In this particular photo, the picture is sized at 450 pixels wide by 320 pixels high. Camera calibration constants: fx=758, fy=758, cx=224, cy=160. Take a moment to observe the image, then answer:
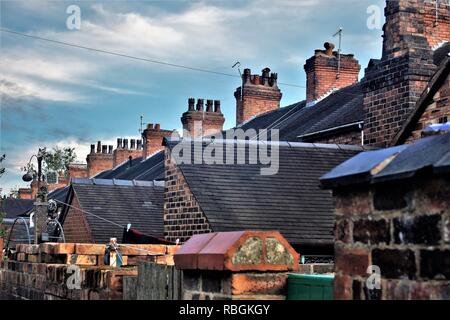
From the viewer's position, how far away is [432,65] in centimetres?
1827

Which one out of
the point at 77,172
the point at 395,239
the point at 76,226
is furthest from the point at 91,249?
the point at 77,172

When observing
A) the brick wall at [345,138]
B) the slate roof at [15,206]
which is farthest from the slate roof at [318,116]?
the slate roof at [15,206]

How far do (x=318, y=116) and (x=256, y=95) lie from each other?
11.8 metres

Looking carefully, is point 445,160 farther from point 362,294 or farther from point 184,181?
point 184,181

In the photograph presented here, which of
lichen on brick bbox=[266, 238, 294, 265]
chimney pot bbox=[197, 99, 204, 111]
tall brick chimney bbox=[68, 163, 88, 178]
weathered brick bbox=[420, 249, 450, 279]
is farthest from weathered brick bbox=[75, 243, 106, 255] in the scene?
tall brick chimney bbox=[68, 163, 88, 178]

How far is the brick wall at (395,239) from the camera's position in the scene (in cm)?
301

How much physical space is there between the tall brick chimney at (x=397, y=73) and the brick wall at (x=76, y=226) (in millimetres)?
9575

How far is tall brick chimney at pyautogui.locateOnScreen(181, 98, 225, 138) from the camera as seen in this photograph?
4012 centimetres

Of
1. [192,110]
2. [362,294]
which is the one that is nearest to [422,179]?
[362,294]

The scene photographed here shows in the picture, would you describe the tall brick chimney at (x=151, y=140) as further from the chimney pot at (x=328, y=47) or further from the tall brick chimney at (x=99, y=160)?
the chimney pot at (x=328, y=47)

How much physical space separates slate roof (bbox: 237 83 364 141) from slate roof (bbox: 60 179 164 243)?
5.07m

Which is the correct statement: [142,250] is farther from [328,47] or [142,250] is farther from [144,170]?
[144,170]

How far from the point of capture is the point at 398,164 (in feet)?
10.7

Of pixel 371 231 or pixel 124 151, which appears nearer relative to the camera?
pixel 371 231
